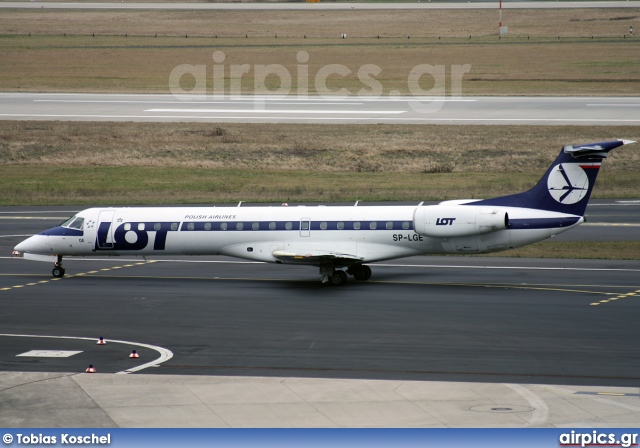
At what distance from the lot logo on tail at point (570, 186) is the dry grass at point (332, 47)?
181 ft

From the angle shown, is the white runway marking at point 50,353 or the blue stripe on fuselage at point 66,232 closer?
the white runway marking at point 50,353

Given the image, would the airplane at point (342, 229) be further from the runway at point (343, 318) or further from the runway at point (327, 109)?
the runway at point (327, 109)

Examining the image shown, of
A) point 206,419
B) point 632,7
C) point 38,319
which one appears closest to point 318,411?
point 206,419

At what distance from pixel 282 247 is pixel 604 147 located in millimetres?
12411

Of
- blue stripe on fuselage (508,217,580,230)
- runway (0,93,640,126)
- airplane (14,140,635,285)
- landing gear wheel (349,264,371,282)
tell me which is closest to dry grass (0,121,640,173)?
runway (0,93,640,126)

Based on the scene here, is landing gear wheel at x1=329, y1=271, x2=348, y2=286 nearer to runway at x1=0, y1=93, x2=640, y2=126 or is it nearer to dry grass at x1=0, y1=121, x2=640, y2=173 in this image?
dry grass at x1=0, y1=121, x2=640, y2=173

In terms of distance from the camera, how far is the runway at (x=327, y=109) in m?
75.5

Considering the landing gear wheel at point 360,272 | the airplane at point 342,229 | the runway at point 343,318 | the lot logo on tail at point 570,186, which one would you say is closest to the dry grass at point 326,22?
the runway at point 343,318

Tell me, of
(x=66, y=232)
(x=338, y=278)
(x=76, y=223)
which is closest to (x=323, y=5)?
(x=76, y=223)

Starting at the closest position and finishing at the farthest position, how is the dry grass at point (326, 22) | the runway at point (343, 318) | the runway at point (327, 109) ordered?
the runway at point (343, 318) < the runway at point (327, 109) < the dry grass at point (326, 22)

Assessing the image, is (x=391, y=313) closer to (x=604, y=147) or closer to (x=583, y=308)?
(x=583, y=308)

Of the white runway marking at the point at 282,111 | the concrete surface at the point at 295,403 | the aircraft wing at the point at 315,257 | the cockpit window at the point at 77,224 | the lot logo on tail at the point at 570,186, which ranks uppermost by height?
the white runway marking at the point at 282,111

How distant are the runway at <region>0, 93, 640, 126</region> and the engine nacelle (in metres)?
38.9

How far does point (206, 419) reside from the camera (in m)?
20.5
